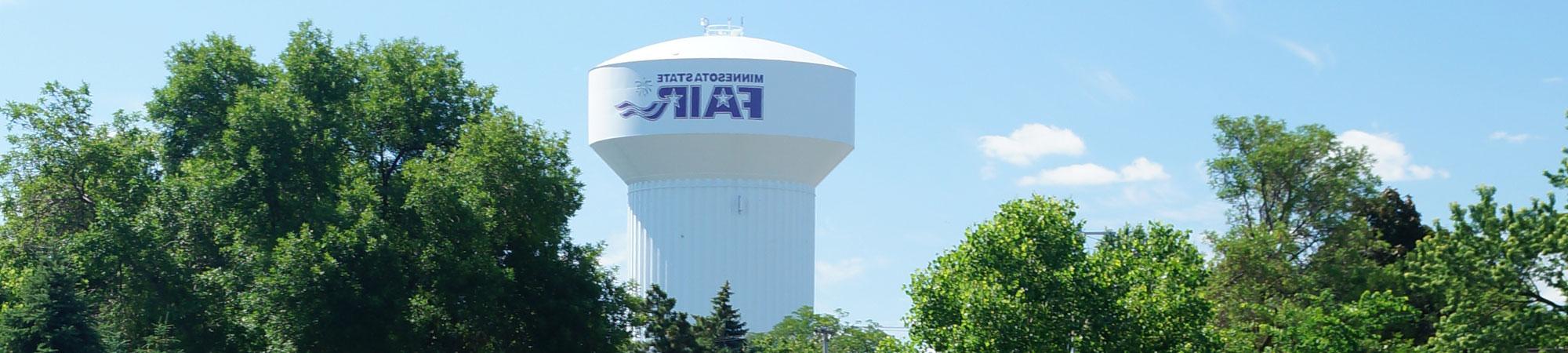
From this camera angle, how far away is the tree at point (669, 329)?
52250 millimetres

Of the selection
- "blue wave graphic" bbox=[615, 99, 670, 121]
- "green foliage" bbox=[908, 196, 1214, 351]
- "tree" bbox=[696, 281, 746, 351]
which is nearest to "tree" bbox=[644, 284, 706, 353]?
"tree" bbox=[696, 281, 746, 351]

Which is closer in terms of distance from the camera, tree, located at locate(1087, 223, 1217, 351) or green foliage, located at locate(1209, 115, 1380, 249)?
tree, located at locate(1087, 223, 1217, 351)

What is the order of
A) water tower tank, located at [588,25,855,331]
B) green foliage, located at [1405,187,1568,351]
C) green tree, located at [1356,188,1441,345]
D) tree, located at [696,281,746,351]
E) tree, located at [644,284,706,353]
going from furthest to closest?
tree, located at [696,281,746,351] < tree, located at [644,284,706,353] < water tower tank, located at [588,25,855,331] < green tree, located at [1356,188,1441,345] < green foliage, located at [1405,187,1568,351]

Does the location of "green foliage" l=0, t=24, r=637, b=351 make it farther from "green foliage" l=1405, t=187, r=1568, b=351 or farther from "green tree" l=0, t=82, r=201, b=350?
"green foliage" l=1405, t=187, r=1568, b=351

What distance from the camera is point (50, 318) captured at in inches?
1313

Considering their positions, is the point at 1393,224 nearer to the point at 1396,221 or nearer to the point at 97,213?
the point at 1396,221

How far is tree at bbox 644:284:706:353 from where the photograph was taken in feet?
171

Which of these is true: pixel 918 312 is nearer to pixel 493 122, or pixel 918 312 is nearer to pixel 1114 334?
pixel 1114 334

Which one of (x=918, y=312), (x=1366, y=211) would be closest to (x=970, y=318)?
(x=918, y=312)

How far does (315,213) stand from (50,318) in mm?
5366

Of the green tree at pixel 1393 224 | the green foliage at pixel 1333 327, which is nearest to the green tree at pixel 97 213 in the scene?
the green foliage at pixel 1333 327

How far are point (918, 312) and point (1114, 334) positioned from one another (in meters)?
3.02

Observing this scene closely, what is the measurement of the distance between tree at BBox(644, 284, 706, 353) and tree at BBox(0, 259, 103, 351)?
20.0 metres

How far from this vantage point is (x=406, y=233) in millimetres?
32062
